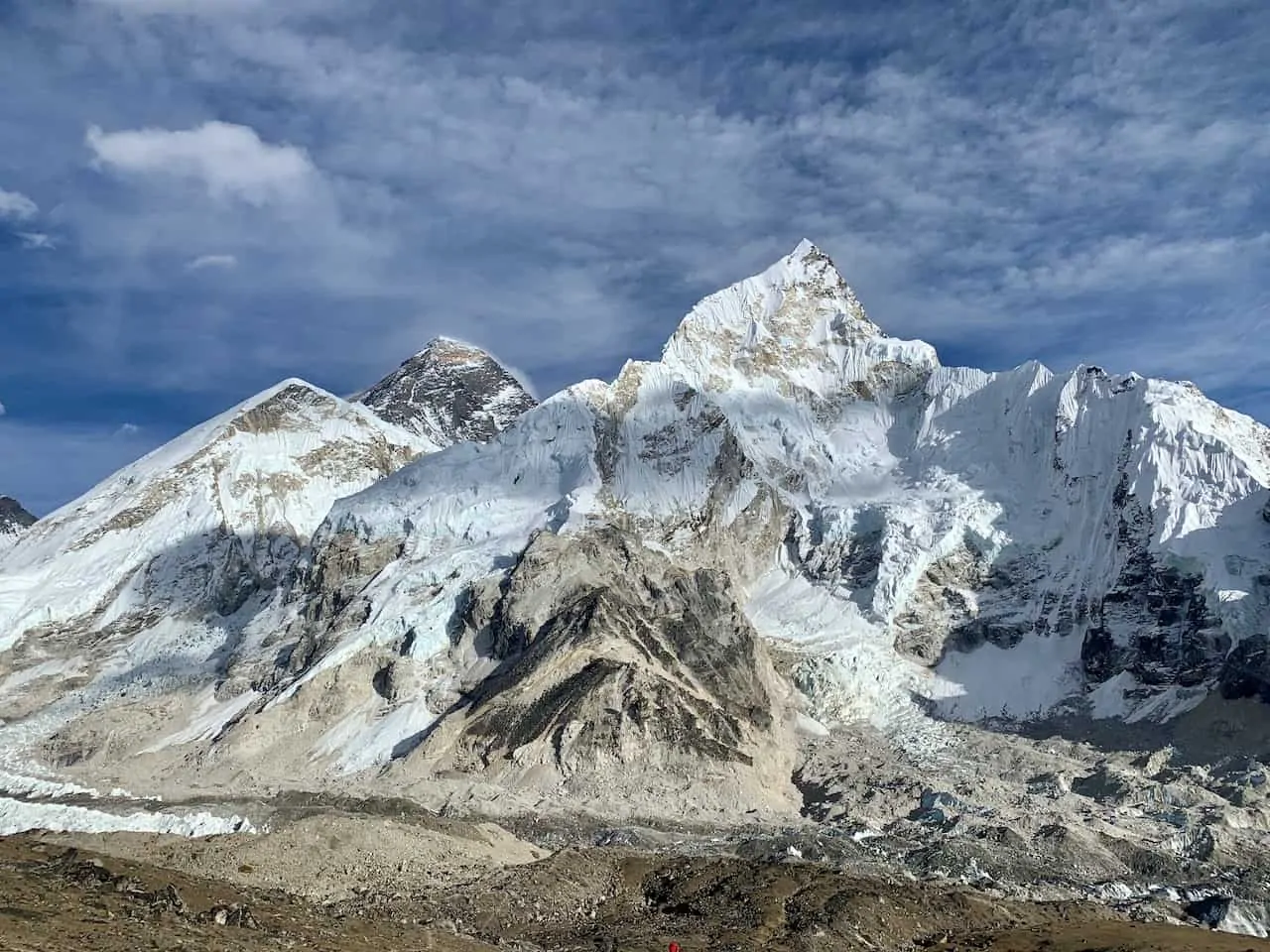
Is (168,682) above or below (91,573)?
below

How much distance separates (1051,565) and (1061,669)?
17.2 m

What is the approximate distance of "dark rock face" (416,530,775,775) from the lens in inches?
4232

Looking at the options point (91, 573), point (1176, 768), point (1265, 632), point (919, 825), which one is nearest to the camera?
point (919, 825)

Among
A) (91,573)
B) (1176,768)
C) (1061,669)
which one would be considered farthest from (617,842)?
(91,573)

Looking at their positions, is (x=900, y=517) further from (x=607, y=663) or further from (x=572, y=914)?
(x=572, y=914)

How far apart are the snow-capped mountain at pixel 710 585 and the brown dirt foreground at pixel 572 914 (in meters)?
50.1

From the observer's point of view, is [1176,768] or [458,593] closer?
[1176,768]

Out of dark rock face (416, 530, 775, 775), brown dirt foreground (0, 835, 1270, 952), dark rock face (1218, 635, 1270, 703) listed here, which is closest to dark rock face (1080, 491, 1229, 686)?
dark rock face (1218, 635, 1270, 703)

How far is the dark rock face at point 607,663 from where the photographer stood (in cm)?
10750

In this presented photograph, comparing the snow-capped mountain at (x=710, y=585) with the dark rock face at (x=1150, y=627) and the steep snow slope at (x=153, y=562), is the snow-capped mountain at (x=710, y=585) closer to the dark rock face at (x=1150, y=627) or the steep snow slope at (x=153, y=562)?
the dark rock face at (x=1150, y=627)

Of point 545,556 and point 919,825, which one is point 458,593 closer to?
point 545,556

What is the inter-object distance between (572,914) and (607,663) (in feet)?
223

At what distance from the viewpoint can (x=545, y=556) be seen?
136000 millimetres

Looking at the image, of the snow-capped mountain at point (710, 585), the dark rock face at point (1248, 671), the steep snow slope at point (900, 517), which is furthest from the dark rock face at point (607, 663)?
the dark rock face at point (1248, 671)
